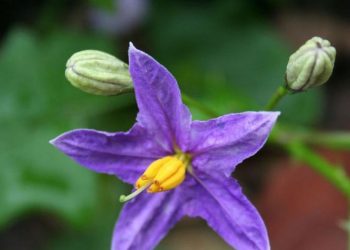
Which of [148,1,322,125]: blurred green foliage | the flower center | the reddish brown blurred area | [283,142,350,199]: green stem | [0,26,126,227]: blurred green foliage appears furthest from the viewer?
[148,1,322,125]: blurred green foliage

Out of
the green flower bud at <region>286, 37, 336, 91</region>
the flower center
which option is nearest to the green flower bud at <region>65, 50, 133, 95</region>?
the flower center

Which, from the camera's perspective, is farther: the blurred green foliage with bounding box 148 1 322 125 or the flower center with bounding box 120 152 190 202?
the blurred green foliage with bounding box 148 1 322 125

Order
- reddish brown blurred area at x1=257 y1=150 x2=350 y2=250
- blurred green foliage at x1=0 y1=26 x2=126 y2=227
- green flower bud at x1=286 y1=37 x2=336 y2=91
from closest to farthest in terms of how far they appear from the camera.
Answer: green flower bud at x1=286 y1=37 x2=336 y2=91 → blurred green foliage at x1=0 y1=26 x2=126 y2=227 → reddish brown blurred area at x1=257 y1=150 x2=350 y2=250

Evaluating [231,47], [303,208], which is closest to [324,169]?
[303,208]

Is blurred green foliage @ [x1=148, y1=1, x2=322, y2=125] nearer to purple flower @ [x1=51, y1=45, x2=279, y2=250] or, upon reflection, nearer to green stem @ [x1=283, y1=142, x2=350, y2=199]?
green stem @ [x1=283, y1=142, x2=350, y2=199]

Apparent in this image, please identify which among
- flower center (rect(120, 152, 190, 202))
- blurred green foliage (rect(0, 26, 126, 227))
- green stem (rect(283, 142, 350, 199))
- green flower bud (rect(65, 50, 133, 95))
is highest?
green flower bud (rect(65, 50, 133, 95))

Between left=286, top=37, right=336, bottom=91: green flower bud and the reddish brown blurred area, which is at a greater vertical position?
left=286, top=37, right=336, bottom=91: green flower bud

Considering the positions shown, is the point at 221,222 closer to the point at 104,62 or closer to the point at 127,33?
the point at 104,62
